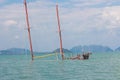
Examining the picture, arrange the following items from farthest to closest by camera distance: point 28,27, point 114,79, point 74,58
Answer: point 74,58 → point 28,27 → point 114,79

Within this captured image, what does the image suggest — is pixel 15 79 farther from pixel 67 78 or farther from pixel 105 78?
pixel 105 78

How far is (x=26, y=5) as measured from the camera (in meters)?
97.4

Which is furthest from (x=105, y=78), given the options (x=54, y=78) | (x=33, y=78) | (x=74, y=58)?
(x=74, y=58)

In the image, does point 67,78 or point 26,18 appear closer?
point 67,78

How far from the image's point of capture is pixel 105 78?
50.1m

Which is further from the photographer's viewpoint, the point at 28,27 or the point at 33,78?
the point at 28,27

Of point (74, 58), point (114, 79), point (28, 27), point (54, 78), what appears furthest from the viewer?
point (74, 58)

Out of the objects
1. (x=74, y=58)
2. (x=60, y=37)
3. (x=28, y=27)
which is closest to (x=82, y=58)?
(x=74, y=58)

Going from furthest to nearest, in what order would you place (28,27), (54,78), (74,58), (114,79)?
(74,58) < (28,27) < (54,78) < (114,79)

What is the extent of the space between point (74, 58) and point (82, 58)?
4321mm

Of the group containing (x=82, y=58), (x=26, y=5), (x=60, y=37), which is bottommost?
(x=82, y=58)

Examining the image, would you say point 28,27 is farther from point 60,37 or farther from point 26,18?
point 60,37

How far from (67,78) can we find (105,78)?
5.67m

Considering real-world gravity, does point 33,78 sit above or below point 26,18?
below
